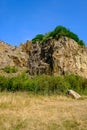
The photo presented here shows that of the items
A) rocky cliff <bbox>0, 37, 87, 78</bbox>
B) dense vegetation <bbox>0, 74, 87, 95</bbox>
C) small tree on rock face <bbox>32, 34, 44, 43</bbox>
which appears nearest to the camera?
dense vegetation <bbox>0, 74, 87, 95</bbox>

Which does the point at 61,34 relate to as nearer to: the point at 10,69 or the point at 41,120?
the point at 10,69

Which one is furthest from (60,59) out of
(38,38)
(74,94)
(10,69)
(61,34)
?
(74,94)

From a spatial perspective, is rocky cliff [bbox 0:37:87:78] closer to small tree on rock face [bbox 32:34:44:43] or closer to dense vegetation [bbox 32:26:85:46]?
dense vegetation [bbox 32:26:85:46]

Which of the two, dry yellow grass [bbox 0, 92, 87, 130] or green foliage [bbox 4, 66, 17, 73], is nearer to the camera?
dry yellow grass [bbox 0, 92, 87, 130]

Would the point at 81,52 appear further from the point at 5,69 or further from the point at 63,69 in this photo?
the point at 5,69

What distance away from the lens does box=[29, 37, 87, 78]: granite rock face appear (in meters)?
26.3

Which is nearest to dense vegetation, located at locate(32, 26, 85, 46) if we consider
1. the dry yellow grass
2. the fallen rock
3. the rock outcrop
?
the rock outcrop

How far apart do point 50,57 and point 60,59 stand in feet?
3.34

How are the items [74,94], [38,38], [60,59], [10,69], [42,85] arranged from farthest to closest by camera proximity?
1. [38,38]
2. [10,69]
3. [60,59]
4. [42,85]
5. [74,94]

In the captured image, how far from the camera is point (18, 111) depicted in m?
11.7

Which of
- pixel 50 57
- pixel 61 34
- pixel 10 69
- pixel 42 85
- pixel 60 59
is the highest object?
pixel 61 34

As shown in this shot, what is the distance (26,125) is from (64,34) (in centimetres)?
1990

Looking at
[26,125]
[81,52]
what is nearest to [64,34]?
[81,52]

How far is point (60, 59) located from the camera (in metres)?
26.5
